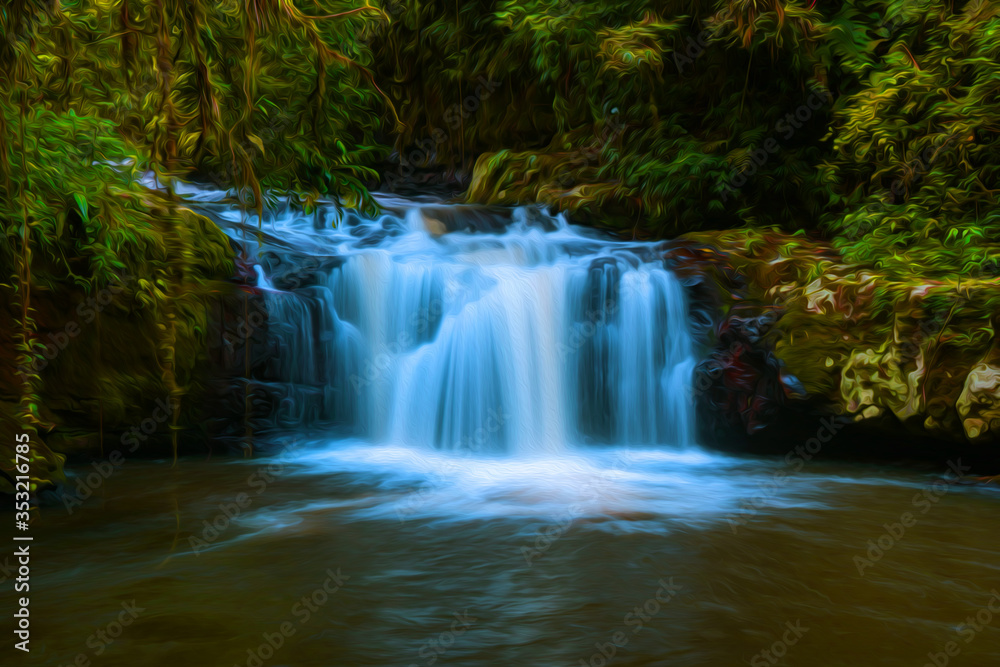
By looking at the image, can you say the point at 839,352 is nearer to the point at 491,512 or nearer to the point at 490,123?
the point at 491,512

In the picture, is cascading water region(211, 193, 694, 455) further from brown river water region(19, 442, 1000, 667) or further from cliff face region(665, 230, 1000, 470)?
brown river water region(19, 442, 1000, 667)

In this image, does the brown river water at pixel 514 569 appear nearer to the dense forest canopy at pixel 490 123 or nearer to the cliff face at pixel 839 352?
the cliff face at pixel 839 352

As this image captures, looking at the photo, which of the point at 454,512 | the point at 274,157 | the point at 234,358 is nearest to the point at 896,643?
the point at 454,512

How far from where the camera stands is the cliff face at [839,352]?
247 inches

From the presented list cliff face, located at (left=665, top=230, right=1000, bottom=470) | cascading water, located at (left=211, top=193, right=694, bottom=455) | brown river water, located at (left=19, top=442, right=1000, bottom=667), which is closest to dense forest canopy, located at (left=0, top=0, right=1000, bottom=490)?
cliff face, located at (left=665, top=230, right=1000, bottom=470)

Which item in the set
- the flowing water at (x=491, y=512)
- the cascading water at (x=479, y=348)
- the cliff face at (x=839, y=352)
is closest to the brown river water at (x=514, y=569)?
the flowing water at (x=491, y=512)

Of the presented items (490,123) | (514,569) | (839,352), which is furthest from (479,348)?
(490,123)

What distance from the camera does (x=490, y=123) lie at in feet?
41.4

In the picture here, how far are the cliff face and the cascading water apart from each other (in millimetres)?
398

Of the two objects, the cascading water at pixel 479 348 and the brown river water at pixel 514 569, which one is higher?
the cascading water at pixel 479 348

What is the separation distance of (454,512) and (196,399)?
8.93ft

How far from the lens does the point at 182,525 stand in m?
4.85

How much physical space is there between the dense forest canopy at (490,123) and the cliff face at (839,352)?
0.74 m

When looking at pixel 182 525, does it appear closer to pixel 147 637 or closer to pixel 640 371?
pixel 147 637
